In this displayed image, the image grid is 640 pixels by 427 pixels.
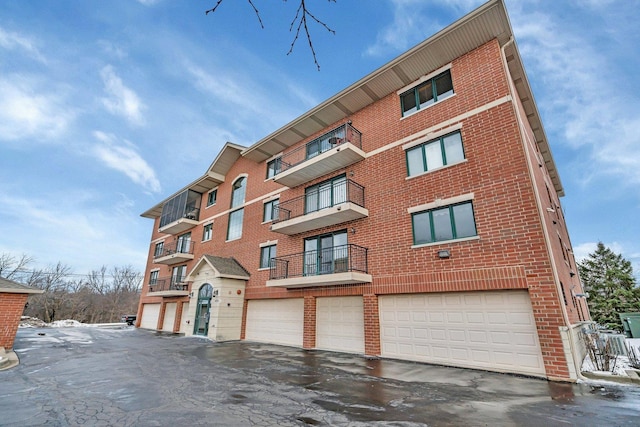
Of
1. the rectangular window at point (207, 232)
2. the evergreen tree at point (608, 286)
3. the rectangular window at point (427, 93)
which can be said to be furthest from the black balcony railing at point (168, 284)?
the evergreen tree at point (608, 286)

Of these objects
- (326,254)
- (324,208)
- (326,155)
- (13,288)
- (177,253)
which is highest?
(326,155)

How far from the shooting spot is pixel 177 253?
21578 millimetres

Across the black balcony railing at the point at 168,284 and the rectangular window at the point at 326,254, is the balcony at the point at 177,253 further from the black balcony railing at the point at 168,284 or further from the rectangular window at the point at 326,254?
the rectangular window at the point at 326,254

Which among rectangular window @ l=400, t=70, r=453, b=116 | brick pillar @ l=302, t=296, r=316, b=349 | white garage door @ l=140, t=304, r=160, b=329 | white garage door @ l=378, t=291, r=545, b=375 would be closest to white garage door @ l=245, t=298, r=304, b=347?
brick pillar @ l=302, t=296, r=316, b=349

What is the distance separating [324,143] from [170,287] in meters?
17.6

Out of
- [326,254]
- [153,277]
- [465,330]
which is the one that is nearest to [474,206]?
[465,330]

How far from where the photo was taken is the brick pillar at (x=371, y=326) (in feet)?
33.6

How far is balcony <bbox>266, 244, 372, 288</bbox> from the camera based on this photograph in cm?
1105

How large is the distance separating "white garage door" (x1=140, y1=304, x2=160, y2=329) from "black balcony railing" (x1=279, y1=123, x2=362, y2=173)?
727 inches

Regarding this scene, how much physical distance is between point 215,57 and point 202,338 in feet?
52.2

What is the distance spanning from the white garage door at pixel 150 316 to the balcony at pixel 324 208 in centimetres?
1702

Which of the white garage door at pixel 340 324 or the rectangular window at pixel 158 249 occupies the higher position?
the rectangular window at pixel 158 249

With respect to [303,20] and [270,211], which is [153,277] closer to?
[270,211]

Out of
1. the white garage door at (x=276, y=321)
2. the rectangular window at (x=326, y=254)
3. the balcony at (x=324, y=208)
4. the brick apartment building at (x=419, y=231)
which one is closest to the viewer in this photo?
the brick apartment building at (x=419, y=231)
